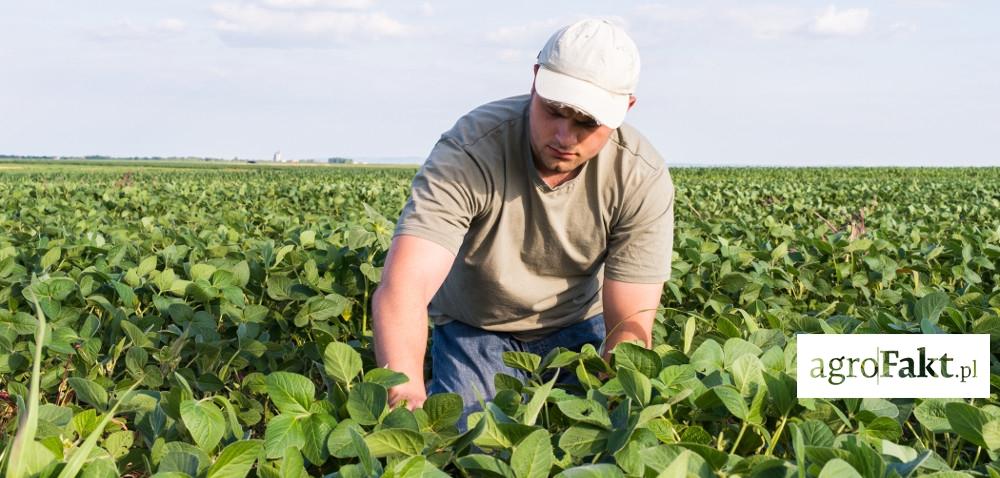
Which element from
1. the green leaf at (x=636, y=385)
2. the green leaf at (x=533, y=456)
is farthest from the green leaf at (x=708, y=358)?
the green leaf at (x=533, y=456)

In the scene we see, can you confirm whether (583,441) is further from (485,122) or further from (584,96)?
(485,122)

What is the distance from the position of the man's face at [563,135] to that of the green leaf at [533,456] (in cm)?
136

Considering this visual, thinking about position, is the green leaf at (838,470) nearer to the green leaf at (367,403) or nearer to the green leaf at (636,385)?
the green leaf at (636,385)

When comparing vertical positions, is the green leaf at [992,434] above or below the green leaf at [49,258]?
below

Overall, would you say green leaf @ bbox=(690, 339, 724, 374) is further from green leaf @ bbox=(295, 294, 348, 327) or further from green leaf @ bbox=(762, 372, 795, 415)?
green leaf @ bbox=(295, 294, 348, 327)

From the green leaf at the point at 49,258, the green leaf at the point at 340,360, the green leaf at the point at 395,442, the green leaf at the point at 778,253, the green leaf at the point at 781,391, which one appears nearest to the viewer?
the green leaf at the point at 395,442

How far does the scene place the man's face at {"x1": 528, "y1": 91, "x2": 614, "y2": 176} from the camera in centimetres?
253

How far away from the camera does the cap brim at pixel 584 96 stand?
240 cm

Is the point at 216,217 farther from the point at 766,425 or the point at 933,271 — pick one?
the point at 766,425

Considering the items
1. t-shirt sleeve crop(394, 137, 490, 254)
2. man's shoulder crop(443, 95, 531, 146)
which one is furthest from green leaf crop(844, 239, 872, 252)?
t-shirt sleeve crop(394, 137, 490, 254)

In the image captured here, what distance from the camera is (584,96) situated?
240 centimetres

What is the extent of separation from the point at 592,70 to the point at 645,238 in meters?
0.71

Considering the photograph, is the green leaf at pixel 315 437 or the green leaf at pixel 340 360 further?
the green leaf at pixel 340 360

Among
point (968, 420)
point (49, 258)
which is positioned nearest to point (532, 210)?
point (968, 420)
